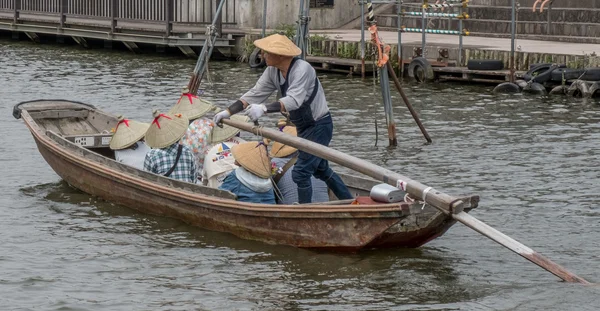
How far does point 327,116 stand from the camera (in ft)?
37.0

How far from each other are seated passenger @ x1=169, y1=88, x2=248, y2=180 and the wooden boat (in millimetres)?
718

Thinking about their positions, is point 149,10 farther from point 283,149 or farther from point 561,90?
point 283,149

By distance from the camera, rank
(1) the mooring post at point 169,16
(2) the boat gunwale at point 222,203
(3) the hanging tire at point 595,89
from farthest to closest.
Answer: (1) the mooring post at point 169,16 < (3) the hanging tire at point 595,89 < (2) the boat gunwale at point 222,203

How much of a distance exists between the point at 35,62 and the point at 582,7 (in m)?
13.1

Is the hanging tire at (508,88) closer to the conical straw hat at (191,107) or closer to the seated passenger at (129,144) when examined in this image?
the conical straw hat at (191,107)

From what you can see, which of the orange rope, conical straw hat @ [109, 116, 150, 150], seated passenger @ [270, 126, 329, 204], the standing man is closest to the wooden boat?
conical straw hat @ [109, 116, 150, 150]

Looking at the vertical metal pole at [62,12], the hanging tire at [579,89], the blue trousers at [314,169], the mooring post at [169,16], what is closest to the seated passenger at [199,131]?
the blue trousers at [314,169]

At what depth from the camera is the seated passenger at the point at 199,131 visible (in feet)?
41.9

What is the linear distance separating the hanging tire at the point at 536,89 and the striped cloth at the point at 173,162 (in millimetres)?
10725

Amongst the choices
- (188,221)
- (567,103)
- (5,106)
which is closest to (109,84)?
(5,106)

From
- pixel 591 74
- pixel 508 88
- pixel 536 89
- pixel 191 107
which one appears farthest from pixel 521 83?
pixel 191 107

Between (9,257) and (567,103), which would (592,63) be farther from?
(9,257)

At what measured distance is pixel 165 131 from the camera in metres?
12.4

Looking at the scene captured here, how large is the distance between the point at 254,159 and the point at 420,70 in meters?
13.2
